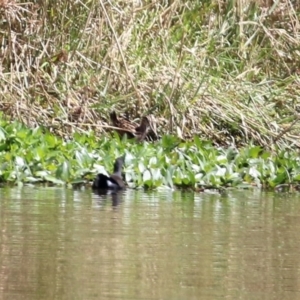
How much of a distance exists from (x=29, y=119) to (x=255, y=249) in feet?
15.1

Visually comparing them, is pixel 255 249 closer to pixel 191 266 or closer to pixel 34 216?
pixel 191 266

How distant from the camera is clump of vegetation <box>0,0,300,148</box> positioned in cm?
898

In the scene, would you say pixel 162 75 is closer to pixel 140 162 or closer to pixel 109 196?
pixel 140 162

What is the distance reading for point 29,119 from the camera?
8734 mm

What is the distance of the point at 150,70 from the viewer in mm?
9531

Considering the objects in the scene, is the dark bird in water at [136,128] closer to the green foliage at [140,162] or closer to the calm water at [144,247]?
the green foliage at [140,162]

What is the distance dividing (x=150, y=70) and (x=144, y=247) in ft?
17.6

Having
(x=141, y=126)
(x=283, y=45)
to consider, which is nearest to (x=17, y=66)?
(x=141, y=126)

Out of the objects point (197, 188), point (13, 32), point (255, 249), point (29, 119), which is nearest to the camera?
point (255, 249)

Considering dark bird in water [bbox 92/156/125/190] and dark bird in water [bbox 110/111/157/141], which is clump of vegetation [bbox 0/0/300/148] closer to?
dark bird in water [bbox 110/111/157/141]

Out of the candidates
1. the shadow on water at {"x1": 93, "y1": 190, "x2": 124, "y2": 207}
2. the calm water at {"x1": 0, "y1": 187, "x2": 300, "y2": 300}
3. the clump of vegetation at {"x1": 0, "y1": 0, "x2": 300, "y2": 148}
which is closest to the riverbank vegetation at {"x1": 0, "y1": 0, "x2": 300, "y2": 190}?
the clump of vegetation at {"x1": 0, "y1": 0, "x2": 300, "y2": 148}

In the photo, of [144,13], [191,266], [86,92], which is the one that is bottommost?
[191,266]

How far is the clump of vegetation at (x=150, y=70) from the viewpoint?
8.98m

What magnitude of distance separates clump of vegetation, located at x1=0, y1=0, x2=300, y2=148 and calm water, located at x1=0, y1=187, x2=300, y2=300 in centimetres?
275
